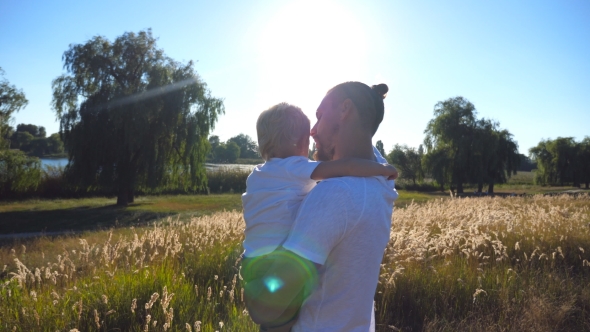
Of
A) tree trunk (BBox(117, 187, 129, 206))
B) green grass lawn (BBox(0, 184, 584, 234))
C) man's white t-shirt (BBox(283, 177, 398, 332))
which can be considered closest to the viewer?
man's white t-shirt (BBox(283, 177, 398, 332))

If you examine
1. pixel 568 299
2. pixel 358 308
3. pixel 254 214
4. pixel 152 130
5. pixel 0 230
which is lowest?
pixel 0 230

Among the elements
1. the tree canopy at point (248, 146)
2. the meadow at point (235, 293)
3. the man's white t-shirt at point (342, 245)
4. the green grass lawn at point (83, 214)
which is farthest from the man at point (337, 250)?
the green grass lawn at point (83, 214)

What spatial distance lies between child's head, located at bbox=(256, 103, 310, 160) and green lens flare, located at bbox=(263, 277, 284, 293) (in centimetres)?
67

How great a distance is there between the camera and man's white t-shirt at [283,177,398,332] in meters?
1.51

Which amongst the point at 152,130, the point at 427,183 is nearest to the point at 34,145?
the point at 152,130

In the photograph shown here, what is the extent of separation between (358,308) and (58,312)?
9.99 feet

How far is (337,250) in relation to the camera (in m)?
1.61

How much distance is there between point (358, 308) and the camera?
1.66 m

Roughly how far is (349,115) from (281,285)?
0.71 m

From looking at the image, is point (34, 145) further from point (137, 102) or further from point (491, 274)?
point (491, 274)

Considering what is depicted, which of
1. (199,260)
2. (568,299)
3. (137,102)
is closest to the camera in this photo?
(568,299)

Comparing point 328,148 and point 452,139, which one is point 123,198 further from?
point 452,139

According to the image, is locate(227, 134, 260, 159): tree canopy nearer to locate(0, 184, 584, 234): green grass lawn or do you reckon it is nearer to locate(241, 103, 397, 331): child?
locate(241, 103, 397, 331): child

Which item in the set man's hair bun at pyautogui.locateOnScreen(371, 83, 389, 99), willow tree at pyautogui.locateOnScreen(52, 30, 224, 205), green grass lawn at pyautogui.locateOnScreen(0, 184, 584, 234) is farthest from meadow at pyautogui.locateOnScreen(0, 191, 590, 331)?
willow tree at pyautogui.locateOnScreen(52, 30, 224, 205)
